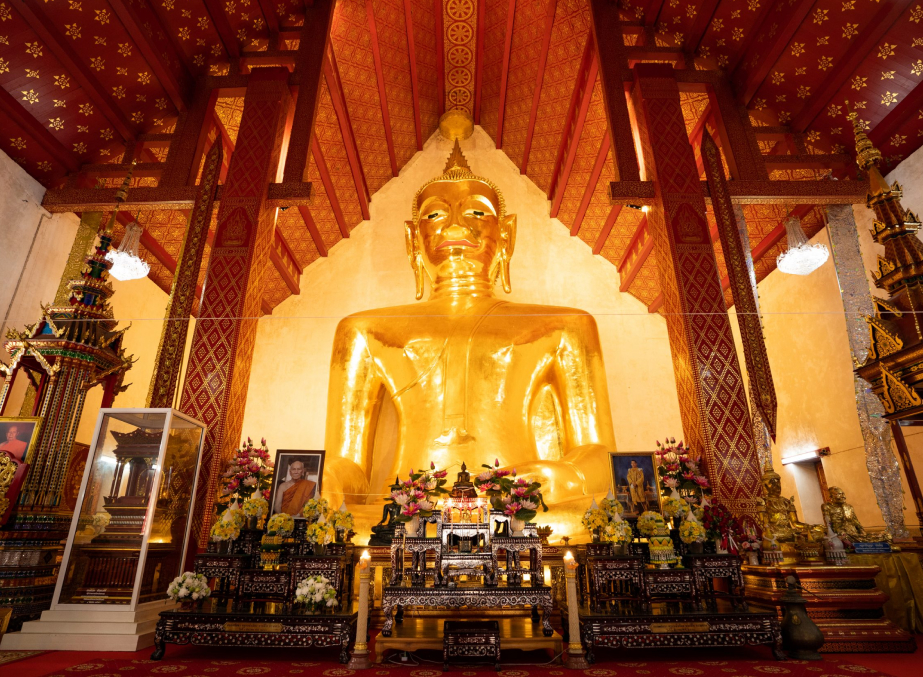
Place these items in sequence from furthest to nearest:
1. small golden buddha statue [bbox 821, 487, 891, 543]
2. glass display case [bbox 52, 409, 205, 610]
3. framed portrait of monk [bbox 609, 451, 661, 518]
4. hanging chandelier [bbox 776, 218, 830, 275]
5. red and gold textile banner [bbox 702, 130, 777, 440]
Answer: hanging chandelier [bbox 776, 218, 830, 275]
red and gold textile banner [bbox 702, 130, 777, 440]
small golden buddha statue [bbox 821, 487, 891, 543]
framed portrait of monk [bbox 609, 451, 661, 518]
glass display case [bbox 52, 409, 205, 610]

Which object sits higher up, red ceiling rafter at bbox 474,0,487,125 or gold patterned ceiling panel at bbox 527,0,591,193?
red ceiling rafter at bbox 474,0,487,125

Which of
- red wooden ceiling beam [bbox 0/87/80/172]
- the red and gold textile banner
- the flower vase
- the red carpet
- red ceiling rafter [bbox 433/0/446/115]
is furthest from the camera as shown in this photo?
red ceiling rafter [bbox 433/0/446/115]

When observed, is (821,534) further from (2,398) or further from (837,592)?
(2,398)

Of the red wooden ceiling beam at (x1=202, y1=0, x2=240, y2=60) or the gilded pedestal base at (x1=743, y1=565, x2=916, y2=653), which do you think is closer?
the gilded pedestal base at (x1=743, y1=565, x2=916, y2=653)

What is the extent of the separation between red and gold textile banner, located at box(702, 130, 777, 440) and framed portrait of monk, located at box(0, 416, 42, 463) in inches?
190

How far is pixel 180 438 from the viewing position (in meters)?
3.79

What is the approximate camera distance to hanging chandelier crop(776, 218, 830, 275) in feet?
17.0

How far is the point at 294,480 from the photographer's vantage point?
12.2 feet

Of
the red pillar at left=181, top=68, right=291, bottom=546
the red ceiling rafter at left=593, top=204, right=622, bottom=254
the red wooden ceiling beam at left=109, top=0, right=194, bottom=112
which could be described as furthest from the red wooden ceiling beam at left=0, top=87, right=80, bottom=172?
the red ceiling rafter at left=593, top=204, right=622, bottom=254

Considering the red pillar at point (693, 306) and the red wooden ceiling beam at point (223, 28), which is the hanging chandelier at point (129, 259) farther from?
the red pillar at point (693, 306)

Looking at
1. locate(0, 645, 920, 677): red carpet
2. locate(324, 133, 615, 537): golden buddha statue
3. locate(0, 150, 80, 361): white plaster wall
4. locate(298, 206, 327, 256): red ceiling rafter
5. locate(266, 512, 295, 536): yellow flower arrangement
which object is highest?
locate(298, 206, 327, 256): red ceiling rafter

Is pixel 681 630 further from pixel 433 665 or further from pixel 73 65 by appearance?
pixel 73 65

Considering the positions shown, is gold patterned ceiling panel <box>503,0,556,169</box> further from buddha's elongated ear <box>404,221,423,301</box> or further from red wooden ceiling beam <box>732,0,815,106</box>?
buddha's elongated ear <box>404,221,423,301</box>

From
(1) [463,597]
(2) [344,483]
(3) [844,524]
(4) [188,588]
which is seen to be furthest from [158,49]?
(3) [844,524]
